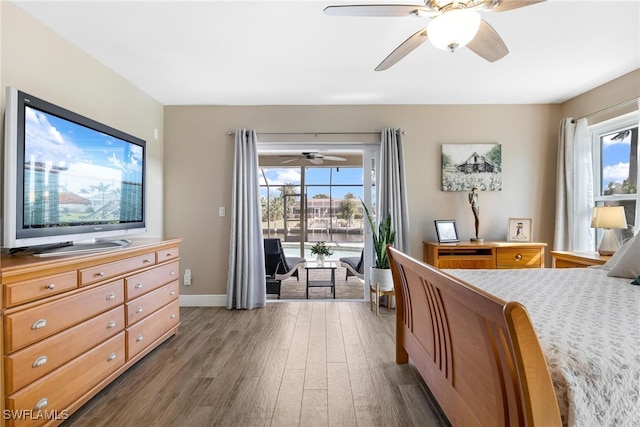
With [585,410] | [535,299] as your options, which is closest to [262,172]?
[535,299]

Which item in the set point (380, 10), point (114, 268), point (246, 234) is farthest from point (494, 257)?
point (114, 268)

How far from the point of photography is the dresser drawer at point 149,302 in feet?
7.26

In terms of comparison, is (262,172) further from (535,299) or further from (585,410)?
(585,410)

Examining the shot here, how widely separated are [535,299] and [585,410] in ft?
2.29

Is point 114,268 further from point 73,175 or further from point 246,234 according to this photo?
point 246,234

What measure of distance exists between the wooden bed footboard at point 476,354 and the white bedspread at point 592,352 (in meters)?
0.09

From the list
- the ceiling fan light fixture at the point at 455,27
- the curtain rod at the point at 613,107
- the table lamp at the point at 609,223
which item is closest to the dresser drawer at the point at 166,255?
the ceiling fan light fixture at the point at 455,27

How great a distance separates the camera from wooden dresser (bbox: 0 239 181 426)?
1.38 meters

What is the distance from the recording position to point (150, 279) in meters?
2.46

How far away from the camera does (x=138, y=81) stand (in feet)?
10.4

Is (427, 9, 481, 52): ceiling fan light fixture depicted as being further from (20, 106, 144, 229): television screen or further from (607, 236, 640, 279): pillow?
(20, 106, 144, 229): television screen

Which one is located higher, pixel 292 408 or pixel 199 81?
pixel 199 81

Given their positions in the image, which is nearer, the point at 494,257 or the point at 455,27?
the point at 455,27

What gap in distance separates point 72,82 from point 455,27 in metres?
2.75
